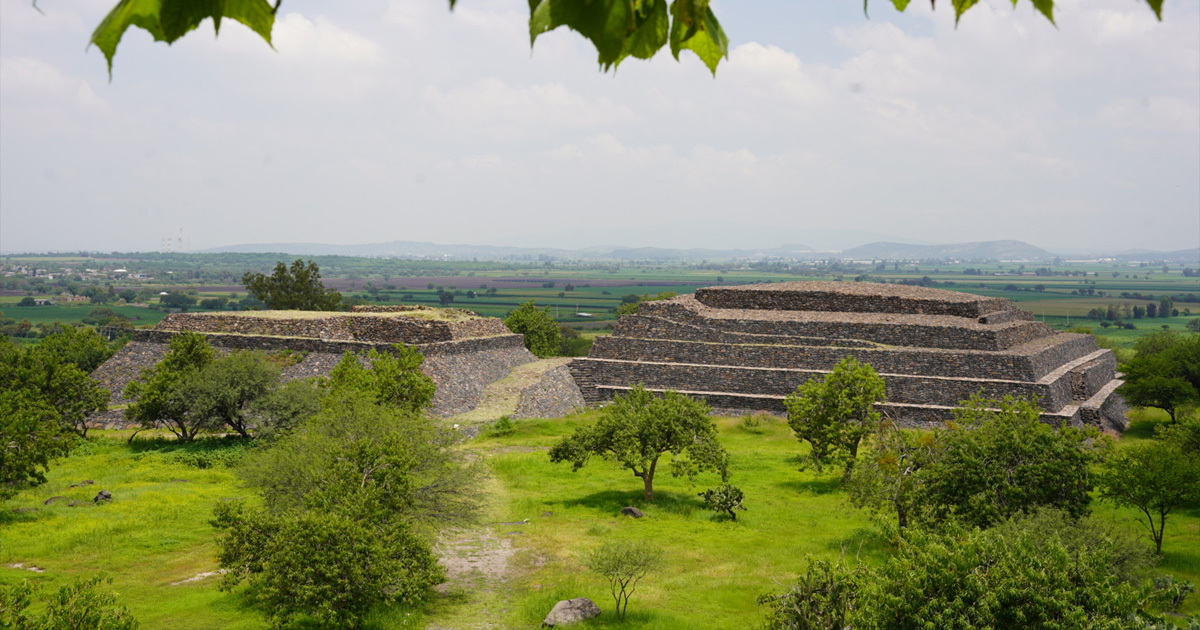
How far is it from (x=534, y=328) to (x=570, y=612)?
98.2ft

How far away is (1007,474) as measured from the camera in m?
15.7

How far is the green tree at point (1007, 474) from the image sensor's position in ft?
50.4

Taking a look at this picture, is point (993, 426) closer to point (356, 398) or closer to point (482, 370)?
point (356, 398)

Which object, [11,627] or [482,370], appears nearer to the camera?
[11,627]

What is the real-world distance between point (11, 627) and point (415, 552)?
6.09 m

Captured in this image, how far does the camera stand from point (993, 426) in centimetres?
1666

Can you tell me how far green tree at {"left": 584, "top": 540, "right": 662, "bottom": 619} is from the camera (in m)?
14.6

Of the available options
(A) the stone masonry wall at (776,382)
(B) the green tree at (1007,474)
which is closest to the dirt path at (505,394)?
(A) the stone masonry wall at (776,382)

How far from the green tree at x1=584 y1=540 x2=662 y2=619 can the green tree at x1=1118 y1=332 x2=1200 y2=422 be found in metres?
24.9

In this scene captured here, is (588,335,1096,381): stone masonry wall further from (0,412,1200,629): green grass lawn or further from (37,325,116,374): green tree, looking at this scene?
(37,325,116,374): green tree

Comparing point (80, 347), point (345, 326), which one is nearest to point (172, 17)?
point (345, 326)

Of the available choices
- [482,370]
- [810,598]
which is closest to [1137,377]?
[482,370]

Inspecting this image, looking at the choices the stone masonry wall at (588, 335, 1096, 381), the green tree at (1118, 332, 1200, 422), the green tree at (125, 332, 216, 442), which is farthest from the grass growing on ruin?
the green tree at (1118, 332, 1200, 422)

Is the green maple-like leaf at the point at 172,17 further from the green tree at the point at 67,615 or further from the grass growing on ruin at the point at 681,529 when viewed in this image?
the grass growing on ruin at the point at 681,529
